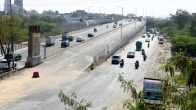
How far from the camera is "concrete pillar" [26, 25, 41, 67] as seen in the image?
5975 cm

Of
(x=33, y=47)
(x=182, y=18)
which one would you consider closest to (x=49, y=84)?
(x=33, y=47)

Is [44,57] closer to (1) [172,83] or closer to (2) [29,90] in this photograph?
(2) [29,90]

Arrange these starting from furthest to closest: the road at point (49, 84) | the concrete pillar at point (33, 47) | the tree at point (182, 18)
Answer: the tree at point (182, 18) → the concrete pillar at point (33, 47) → the road at point (49, 84)

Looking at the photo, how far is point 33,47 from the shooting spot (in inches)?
2391

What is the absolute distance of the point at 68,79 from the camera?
50.9 m

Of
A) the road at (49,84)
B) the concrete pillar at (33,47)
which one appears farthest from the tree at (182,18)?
the concrete pillar at (33,47)

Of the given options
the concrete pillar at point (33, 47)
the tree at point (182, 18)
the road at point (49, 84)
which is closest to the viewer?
the road at point (49, 84)

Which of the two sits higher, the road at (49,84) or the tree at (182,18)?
the tree at (182,18)

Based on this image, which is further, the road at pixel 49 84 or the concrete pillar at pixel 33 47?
the concrete pillar at pixel 33 47

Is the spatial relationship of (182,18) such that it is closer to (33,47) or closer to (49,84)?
(33,47)

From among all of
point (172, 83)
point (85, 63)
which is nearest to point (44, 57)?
point (85, 63)

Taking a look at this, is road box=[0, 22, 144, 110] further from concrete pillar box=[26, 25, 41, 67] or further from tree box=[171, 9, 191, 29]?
tree box=[171, 9, 191, 29]

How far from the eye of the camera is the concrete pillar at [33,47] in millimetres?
59750

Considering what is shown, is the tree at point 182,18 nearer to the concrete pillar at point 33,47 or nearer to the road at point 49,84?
the road at point 49,84
